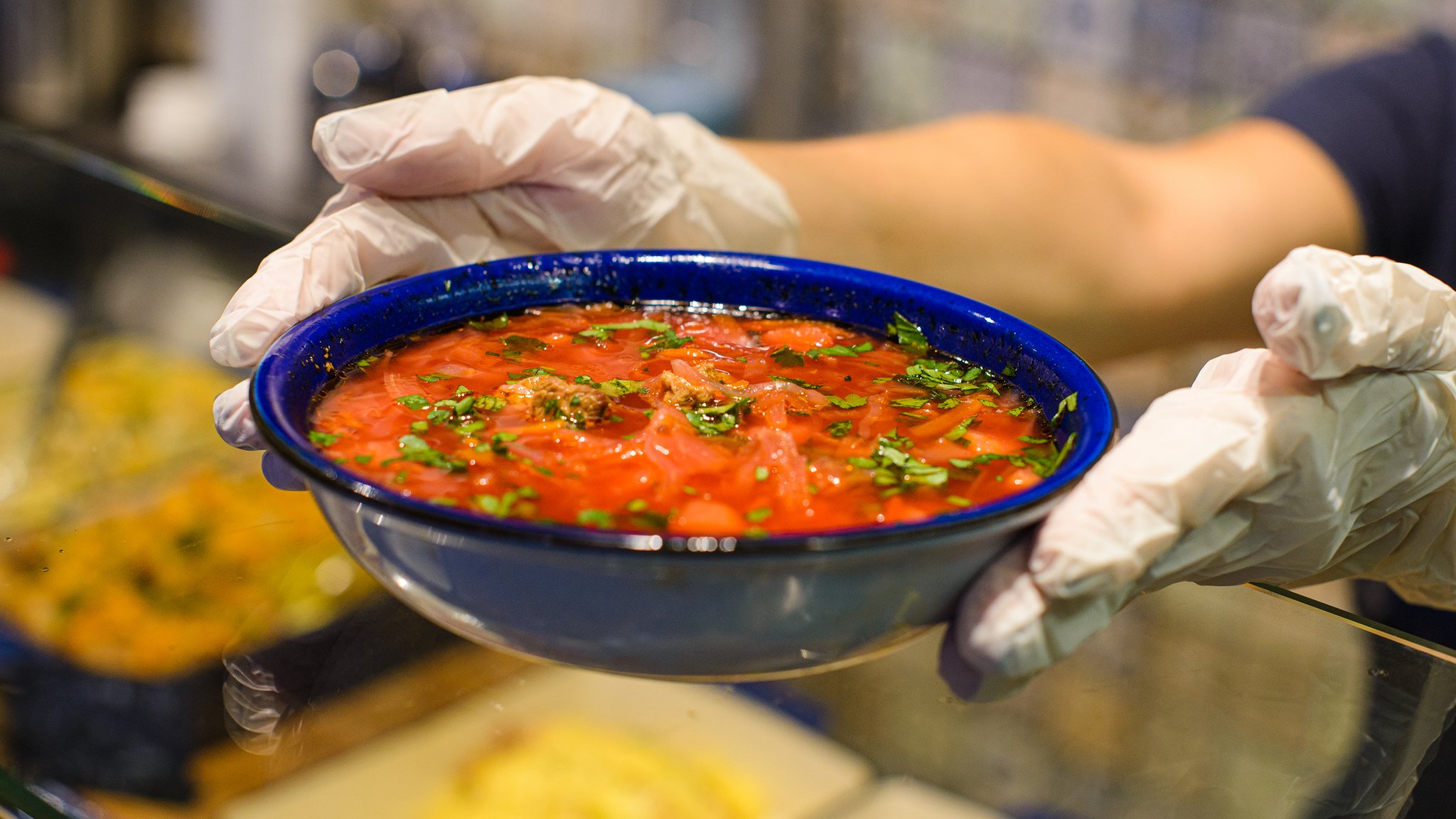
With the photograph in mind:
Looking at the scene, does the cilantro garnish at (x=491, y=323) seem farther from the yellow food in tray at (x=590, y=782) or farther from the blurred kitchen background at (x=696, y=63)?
the blurred kitchen background at (x=696, y=63)

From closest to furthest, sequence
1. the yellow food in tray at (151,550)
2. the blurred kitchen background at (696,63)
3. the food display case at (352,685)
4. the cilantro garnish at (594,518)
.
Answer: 1. the cilantro garnish at (594,518)
2. the food display case at (352,685)
3. the yellow food in tray at (151,550)
4. the blurred kitchen background at (696,63)

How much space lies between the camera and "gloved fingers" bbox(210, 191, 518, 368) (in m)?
1.54

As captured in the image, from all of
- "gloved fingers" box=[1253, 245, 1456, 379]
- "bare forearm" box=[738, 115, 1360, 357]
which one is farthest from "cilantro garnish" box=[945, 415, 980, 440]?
"bare forearm" box=[738, 115, 1360, 357]

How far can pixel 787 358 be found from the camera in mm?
1536

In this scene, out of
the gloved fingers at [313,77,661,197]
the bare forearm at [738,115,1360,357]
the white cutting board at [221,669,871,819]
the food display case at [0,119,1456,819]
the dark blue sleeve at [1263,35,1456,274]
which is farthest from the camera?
the dark blue sleeve at [1263,35,1456,274]

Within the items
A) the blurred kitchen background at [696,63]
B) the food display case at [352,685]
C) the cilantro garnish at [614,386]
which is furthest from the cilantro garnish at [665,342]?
the blurred kitchen background at [696,63]

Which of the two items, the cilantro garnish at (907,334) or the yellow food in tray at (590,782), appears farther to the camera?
the yellow food in tray at (590,782)

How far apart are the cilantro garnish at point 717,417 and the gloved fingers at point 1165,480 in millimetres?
388

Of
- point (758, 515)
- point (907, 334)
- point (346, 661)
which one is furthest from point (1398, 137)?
point (346, 661)

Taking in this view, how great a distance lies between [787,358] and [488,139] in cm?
65

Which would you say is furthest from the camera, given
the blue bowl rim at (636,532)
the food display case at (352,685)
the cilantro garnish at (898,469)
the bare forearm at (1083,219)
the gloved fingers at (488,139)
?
the bare forearm at (1083,219)

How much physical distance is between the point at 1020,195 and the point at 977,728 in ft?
5.45

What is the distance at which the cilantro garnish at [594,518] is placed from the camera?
1.09 m

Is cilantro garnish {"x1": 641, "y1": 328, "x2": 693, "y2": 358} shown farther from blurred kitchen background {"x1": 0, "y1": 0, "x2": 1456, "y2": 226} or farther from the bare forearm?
blurred kitchen background {"x1": 0, "y1": 0, "x2": 1456, "y2": 226}
